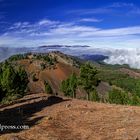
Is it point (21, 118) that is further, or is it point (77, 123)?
point (21, 118)

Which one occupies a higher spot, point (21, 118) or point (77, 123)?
point (77, 123)

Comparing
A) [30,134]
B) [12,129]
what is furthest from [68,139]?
[12,129]

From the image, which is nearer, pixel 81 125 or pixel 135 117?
pixel 81 125

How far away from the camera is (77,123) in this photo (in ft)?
115

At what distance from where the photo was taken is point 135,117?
38.3 meters

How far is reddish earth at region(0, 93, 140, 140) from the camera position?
29219 millimetres

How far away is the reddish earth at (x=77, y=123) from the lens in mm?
29219

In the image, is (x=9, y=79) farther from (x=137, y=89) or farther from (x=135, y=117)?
(x=135, y=117)

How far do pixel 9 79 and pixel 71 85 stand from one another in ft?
96.7

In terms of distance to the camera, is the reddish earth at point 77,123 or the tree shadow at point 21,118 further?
the tree shadow at point 21,118

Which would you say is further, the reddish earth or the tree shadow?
the tree shadow

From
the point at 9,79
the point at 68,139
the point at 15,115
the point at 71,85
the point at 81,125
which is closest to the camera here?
the point at 68,139

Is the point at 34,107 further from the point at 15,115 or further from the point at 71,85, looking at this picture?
the point at 71,85

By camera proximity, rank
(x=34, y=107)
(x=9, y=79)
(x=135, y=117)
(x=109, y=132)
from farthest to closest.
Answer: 1. (x=9, y=79)
2. (x=34, y=107)
3. (x=135, y=117)
4. (x=109, y=132)
